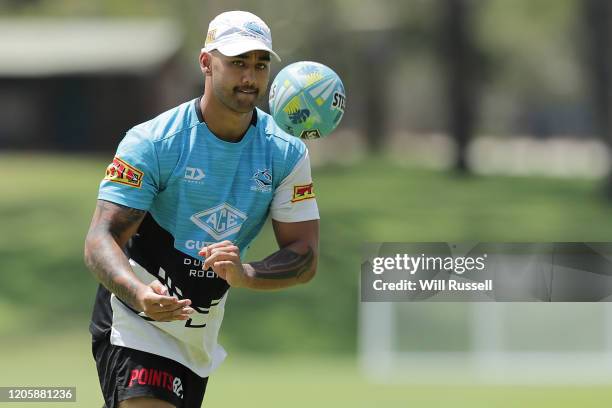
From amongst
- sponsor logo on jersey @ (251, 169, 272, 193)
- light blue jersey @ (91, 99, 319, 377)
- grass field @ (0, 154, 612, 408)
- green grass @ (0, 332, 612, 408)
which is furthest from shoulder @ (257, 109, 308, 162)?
grass field @ (0, 154, 612, 408)

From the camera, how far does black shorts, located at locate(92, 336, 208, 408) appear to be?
5887 millimetres

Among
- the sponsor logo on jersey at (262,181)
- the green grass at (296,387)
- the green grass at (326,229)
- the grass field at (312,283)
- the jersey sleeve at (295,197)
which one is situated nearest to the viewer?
the sponsor logo on jersey at (262,181)

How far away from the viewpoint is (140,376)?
19.4 feet

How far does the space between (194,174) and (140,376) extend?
0.99m

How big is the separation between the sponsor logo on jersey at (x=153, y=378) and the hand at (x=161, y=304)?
71cm

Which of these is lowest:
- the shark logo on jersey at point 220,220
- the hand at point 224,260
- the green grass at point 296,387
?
the green grass at point 296,387

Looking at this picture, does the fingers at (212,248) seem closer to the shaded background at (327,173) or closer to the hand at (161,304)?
the hand at (161,304)

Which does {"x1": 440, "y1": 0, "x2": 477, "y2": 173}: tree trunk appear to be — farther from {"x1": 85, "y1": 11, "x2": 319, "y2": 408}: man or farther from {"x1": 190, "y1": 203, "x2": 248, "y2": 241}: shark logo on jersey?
{"x1": 190, "y1": 203, "x2": 248, "y2": 241}: shark logo on jersey

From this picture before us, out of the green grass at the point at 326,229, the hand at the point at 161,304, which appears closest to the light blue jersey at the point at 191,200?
the hand at the point at 161,304

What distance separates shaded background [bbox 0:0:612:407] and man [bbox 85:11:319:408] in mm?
7706

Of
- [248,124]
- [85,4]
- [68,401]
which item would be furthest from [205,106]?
[85,4]

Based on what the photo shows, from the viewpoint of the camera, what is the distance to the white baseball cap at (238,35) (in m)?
5.68

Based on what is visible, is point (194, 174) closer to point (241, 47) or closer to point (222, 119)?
point (222, 119)

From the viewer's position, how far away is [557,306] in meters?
14.1
